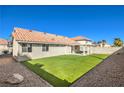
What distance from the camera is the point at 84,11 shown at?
8.70 m

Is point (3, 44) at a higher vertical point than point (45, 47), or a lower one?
higher

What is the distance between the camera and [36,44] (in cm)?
1686

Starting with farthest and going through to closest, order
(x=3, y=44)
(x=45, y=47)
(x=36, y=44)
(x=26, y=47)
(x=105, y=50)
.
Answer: (x=45, y=47)
(x=3, y=44)
(x=36, y=44)
(x=26, y=47)
(x=105, y=50)

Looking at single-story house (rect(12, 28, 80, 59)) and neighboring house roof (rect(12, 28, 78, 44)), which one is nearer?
neighboring house roof (rect(12, 28, 78, 44))

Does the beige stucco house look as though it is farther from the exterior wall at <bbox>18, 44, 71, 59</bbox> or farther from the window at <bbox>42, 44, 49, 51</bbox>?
the window at <bbox>42, 44, 49, 51</bbox>

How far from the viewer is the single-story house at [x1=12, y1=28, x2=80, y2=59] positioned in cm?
1421

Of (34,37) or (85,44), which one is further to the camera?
(85,44)

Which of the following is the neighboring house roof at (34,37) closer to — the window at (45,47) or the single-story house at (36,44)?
the single-story house at (36,44)

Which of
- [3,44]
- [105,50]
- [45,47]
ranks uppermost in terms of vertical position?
[3,44]

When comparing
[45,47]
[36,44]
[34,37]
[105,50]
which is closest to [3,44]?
[36,44]

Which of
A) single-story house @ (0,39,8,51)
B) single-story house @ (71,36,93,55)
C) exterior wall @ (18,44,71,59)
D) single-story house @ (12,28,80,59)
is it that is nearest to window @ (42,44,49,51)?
single-story house @ (12,28,80,59)

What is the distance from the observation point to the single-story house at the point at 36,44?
14.2 m

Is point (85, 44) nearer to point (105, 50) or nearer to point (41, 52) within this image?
point (41, 52)

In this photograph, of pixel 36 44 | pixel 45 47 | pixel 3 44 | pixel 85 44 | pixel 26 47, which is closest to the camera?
pixel 26 47
